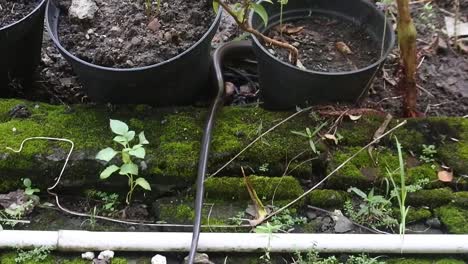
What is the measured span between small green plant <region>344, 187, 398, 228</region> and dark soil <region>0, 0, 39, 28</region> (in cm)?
118

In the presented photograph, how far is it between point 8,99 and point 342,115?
3.46ft

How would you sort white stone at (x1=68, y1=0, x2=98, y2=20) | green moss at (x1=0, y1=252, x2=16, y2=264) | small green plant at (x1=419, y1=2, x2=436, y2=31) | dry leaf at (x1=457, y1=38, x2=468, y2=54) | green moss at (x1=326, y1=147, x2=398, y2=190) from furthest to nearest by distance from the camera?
1. small green plant at (x1=419, y1=2, x2=436, y2=31)
2. dry leaf at (x1=457, y1=38, x2=468, y2=54)
3. white stone at (x1=68, y1=0, x2=98, y2=20)
4. green moss at (x1=326, y1=147, x2=398, y2=190)
5. green moss at (x1=0, y1=252, x2=16, y2=264)

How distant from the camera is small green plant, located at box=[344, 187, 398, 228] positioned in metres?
1.73

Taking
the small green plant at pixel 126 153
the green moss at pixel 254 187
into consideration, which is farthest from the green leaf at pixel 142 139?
the green moss at pixel 254 187

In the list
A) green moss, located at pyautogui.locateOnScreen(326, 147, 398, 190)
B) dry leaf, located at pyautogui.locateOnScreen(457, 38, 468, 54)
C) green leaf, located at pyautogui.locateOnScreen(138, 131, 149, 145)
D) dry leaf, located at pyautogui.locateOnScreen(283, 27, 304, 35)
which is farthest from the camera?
dry leaf, located at pyautogui.locateOnScreen(457, 38, 468, 54)

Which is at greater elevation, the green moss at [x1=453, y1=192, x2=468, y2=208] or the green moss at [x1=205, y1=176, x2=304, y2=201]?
the green moss at [x1=453, y1=192, x2=468, y2=208]

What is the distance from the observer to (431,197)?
1.79 m

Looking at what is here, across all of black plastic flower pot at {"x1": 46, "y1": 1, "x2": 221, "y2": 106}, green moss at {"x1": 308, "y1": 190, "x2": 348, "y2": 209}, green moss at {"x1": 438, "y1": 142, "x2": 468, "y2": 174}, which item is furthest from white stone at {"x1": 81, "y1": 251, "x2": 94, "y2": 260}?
green moss at {"x1": 438, "y1": 142, "x2": 468, "y2": 174}

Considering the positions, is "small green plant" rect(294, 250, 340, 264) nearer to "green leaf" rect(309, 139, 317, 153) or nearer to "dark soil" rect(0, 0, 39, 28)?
"green leaf" rect(309, 139, 317, 153)

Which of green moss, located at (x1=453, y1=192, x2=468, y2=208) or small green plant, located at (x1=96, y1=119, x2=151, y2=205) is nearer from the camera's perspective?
small green plant, located at (x1=96, y1=119, x2=151, y2=205)

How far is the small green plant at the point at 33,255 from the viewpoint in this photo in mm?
1607

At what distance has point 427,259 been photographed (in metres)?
1.67

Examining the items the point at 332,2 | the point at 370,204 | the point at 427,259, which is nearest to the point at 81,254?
the point at 370,204

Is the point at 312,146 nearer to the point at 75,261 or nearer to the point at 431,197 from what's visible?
the point at 431,197
